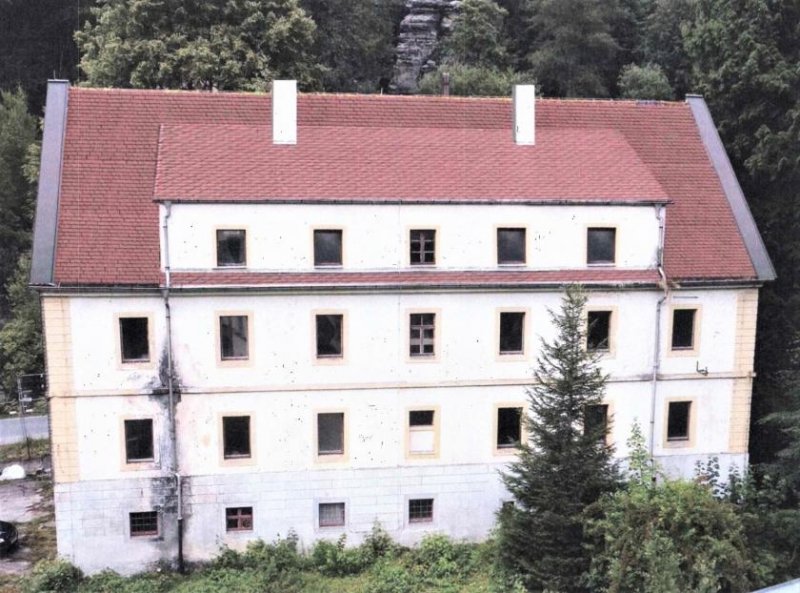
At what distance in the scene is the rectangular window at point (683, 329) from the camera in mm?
27422

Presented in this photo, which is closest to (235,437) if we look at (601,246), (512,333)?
(512,333)

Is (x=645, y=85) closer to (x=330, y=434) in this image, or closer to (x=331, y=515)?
(x=330, y=434)

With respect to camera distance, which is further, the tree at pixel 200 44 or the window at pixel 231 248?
the tree at pixel 200 44

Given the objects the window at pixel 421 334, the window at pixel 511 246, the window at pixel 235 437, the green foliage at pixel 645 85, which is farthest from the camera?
the green foliage at pixel 645 85

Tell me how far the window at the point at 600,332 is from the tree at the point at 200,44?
19.8 metres

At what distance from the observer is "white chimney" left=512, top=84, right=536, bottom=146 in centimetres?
2828

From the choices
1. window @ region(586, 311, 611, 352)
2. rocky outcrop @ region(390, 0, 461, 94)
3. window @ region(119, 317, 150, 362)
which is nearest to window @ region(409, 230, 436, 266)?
window @ region(586, 311, 611, 352)

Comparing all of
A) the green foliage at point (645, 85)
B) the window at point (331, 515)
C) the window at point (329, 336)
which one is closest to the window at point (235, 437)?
the window at point (331, 515)

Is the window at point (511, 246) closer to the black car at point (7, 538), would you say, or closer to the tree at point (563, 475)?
the tree at point (563, 475)

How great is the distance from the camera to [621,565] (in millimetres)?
18547

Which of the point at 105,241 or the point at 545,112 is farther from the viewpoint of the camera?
the point at 545,112

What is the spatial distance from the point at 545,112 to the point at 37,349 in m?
29.1

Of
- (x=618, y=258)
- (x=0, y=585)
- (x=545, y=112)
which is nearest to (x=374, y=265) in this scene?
(x=618, y=258)

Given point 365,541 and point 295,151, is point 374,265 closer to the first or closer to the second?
point 295,151
